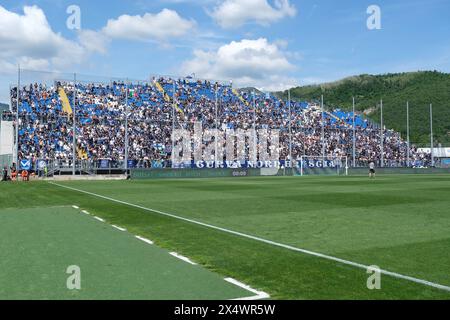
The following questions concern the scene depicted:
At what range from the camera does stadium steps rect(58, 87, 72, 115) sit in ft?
163

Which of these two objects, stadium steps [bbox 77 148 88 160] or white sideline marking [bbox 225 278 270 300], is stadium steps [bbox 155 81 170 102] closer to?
stadium steps [bbox 77 148 88 160]

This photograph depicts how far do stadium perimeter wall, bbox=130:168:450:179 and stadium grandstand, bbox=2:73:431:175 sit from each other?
2.54 meters

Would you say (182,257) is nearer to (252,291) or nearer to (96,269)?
(96,269)

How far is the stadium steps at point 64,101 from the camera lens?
163ft

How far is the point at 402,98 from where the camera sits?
132875mm

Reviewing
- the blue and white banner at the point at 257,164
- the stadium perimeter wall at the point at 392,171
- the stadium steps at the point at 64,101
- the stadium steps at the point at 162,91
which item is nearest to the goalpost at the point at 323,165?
the blue and white banner at the point at 257,164

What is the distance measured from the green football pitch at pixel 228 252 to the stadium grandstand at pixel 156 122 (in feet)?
103

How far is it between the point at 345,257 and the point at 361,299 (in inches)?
97.0

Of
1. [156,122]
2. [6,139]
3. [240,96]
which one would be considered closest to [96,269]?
[6,139]

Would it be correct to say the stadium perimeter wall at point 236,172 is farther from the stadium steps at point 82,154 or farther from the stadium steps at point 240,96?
the stadium steps at point 240,96

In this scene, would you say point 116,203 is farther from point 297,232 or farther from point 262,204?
point 297,232
